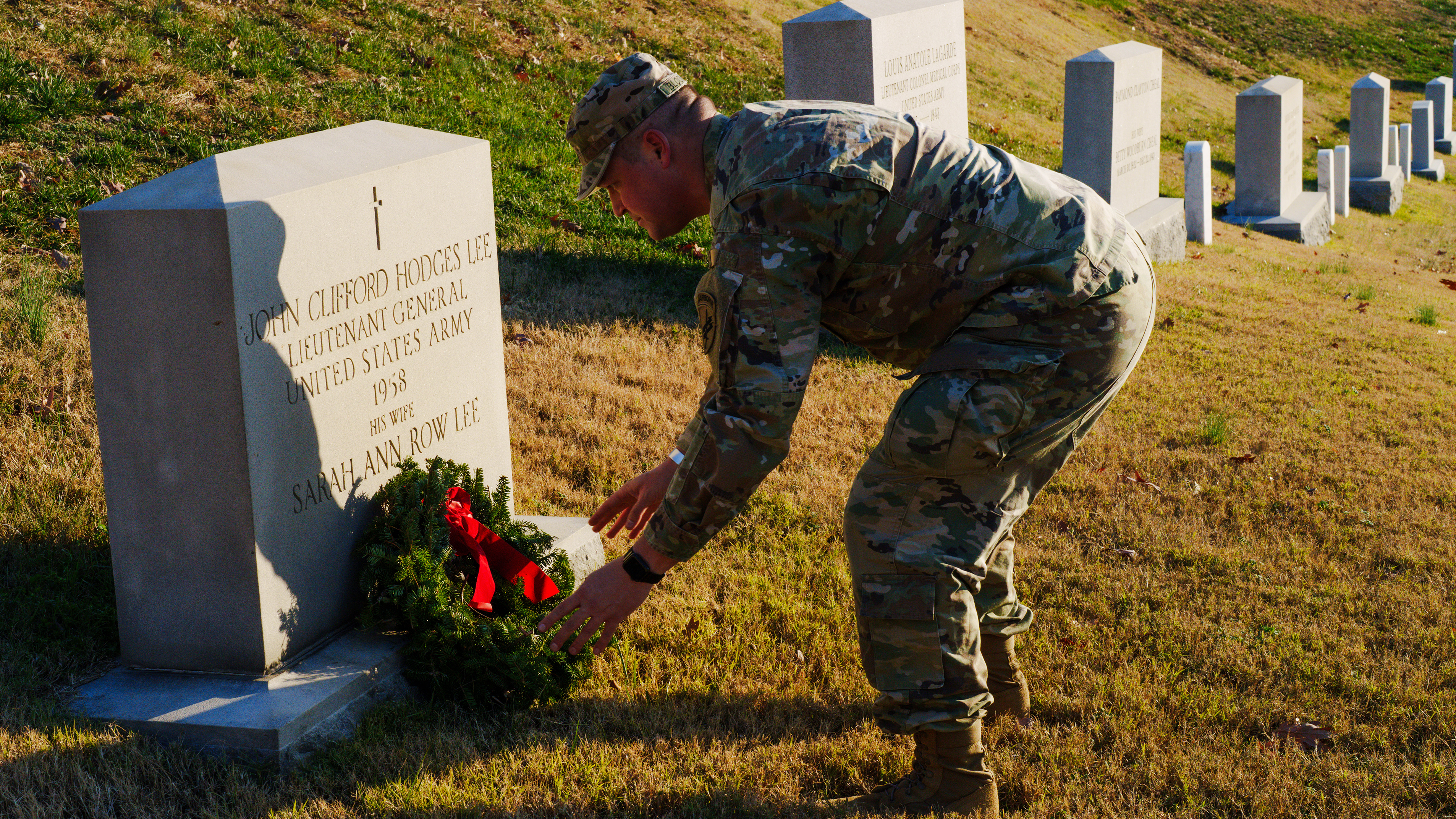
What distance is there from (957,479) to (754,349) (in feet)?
2.09

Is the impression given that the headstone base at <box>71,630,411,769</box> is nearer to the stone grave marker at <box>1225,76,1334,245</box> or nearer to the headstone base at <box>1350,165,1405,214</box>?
the stone grave marker at <box>1225,76,1334,245</box>

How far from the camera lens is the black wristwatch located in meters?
2.33

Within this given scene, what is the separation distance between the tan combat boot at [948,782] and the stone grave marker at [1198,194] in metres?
9.92

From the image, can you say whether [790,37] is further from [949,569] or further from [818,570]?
[949,569]

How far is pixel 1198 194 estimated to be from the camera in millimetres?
11562

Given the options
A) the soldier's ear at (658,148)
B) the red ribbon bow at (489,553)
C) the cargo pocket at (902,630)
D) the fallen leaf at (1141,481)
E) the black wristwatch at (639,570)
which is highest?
the soldier's ear at (658,148)

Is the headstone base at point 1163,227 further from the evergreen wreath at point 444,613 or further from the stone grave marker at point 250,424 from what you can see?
the stone grave marker at point 250,424

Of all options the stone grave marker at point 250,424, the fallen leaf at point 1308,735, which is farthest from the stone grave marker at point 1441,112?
the stone grave marker at point 250,424

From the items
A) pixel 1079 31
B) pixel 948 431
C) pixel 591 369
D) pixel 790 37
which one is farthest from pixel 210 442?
pixel 1079 31

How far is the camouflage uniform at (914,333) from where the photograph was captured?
225cm

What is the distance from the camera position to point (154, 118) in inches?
267

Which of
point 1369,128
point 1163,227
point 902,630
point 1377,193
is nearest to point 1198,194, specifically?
point 1163,227

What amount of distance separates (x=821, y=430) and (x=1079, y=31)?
19633 mm

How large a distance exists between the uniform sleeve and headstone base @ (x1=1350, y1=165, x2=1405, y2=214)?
1705 cm
